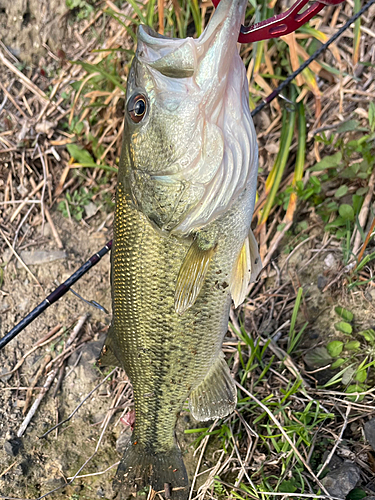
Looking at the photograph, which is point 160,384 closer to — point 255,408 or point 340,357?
point 255,408

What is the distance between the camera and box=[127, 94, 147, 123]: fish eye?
1846 mm

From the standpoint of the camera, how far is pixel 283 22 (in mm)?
1617

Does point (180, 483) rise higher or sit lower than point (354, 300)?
lower

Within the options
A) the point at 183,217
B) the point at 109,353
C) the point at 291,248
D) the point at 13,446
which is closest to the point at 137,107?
the point at 183,217

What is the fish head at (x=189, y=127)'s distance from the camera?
5.45 ft

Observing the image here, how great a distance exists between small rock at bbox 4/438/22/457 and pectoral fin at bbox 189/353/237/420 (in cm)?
166

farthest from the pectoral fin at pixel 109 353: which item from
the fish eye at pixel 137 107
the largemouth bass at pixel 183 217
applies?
the fish eye at pixel 137 107

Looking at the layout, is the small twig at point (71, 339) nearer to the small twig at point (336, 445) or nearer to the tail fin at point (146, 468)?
the tail fin at point (146, 468)

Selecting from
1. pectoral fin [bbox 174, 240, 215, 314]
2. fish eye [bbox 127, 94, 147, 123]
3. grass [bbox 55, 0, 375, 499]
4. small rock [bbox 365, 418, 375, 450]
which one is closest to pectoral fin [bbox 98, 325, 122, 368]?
pectoral fin [bbox 174, 240, 215, 314]

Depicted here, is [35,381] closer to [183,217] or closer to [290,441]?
[290,441]

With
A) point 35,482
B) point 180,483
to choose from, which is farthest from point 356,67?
point 35,482

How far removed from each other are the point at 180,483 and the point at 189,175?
186 centimetres

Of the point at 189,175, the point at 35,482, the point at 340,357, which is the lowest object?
the point at 35,482

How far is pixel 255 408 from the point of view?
2949 millimetres
